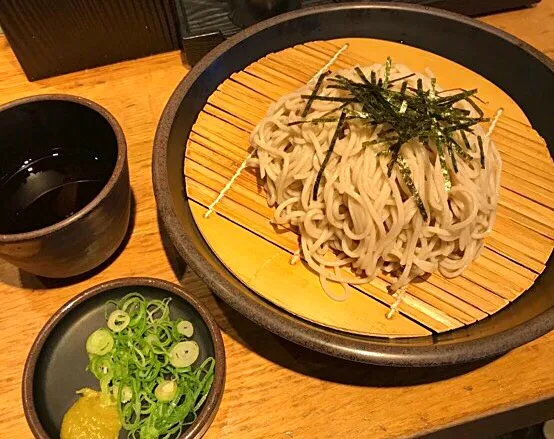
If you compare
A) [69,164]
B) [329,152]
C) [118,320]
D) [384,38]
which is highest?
[384,38]

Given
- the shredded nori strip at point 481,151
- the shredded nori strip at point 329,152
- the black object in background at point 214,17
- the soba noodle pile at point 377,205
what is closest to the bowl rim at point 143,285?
the soba noodle pile at point 377,205

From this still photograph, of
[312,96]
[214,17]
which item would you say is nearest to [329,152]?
[312,96]

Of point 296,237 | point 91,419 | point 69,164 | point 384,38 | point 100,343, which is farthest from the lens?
point 384,38

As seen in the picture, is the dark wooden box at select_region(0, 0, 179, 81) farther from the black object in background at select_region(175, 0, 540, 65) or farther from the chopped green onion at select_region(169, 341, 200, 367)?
the chopped green onion at select_region(169, 341, 200, 367)

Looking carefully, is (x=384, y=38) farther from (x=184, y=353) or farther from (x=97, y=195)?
(x=184, y=353)

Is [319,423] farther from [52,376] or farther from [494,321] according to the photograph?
[52,376]

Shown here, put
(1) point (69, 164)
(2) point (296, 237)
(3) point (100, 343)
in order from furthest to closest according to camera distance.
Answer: (1) point (69, 164) → (2) point (296, 237) → (3) point (100, 343)

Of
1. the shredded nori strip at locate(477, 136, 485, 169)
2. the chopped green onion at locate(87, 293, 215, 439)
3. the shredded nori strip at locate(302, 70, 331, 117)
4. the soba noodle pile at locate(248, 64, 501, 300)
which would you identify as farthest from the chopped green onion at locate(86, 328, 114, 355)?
the shredded nori strip at locate(477, 136, 485, 169)

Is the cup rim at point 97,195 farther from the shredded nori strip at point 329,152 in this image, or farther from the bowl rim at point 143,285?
the shredded nori strip at point 329,152
